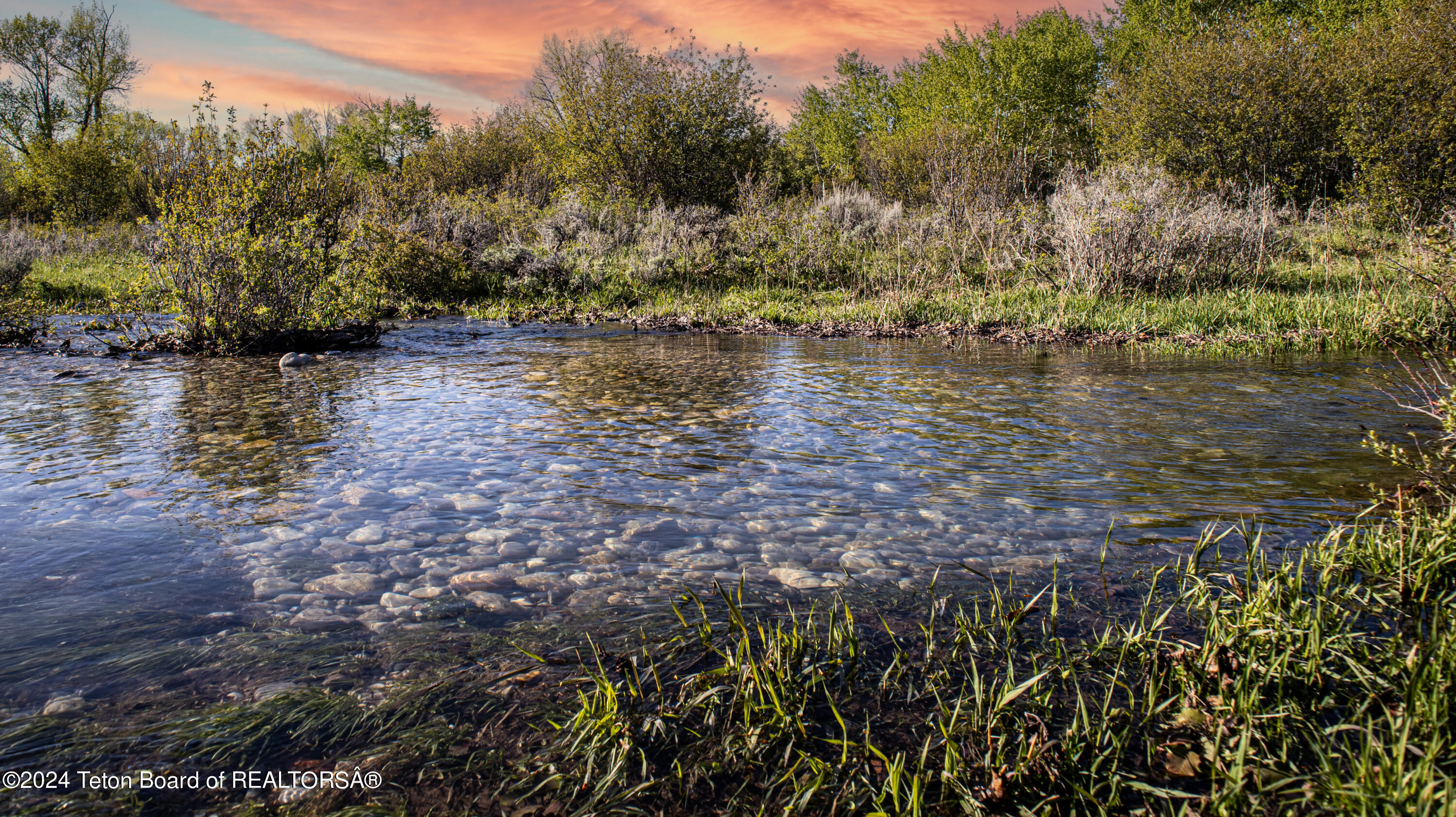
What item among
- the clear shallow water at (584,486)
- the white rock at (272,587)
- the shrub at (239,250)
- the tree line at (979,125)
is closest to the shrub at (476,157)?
the tree line at (979,125)

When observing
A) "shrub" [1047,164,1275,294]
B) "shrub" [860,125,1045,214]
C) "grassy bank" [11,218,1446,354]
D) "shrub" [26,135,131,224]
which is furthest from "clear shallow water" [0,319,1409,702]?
"shrub" [26,135,131,224]

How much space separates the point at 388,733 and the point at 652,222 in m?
20.2

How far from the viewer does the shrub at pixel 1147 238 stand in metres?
12.9

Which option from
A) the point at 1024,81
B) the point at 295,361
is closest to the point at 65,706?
the point at 295,361

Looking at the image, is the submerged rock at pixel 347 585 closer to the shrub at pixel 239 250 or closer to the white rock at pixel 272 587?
the white rock at pixel 272 587

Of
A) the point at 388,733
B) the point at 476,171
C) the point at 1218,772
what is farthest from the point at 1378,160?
the point at 476,171

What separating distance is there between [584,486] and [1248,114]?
2976 cm

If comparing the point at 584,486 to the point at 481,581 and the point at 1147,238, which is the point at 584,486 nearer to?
the point at 481,581

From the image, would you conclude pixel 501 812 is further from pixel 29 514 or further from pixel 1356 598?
pixel 29 514

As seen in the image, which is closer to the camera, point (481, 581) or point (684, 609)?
point (684, 609)

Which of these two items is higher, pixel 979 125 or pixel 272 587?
pixel 979 125

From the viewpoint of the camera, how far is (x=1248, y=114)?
24969 mm

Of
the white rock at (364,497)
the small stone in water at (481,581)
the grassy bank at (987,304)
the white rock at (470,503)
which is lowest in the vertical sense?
the small stone in water at (481,581)

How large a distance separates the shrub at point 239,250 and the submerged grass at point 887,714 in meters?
9.70
